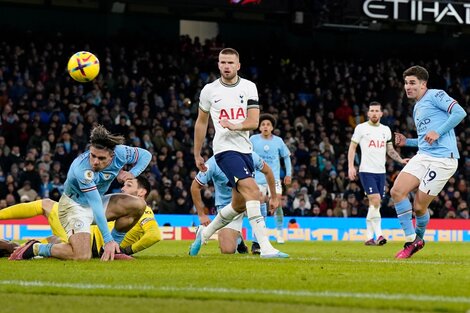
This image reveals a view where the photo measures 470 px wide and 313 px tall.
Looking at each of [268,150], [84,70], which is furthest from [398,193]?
[84,70]

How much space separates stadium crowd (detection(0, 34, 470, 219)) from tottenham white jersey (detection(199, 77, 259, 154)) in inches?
472

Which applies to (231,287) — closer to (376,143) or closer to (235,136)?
(235,136)

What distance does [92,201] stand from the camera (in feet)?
35.2

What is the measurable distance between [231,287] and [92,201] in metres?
3.35

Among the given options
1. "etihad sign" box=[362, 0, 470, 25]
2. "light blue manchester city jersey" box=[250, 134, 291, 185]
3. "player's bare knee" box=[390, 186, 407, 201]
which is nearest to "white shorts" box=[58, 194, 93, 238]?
"player's bare knee" box=[390, 186, 407, 201]

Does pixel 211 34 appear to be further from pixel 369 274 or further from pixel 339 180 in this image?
pixel 369 274

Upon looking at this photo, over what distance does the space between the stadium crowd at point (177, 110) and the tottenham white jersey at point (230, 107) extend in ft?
39.3

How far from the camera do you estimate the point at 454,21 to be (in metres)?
29.7

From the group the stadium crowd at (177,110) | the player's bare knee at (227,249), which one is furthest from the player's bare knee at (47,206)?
the stadium crowd at (177,110)

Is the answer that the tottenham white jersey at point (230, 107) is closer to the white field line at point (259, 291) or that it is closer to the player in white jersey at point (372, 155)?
the white field line at point (259, 291)

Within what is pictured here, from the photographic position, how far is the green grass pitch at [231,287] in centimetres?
661

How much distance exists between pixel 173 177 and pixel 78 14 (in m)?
11.8

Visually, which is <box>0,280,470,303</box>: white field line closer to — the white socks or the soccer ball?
the soccer ball

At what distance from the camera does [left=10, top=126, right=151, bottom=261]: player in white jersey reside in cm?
1084
